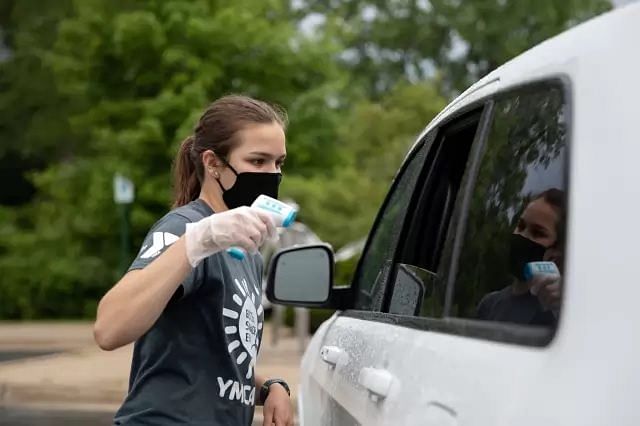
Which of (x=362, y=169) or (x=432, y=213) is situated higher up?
(x=362, y=169)

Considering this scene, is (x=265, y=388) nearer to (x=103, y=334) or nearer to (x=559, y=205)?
(x=103, y=334)

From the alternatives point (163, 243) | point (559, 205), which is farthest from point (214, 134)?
point (559, 205)

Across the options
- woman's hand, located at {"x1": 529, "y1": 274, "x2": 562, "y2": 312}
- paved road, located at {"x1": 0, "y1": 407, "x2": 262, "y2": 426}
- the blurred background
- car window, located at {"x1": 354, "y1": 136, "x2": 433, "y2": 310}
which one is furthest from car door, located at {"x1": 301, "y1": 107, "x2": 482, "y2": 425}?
the blurred background

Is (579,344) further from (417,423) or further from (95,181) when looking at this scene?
(95,181)

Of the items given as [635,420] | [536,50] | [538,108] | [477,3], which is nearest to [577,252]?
[635,420]

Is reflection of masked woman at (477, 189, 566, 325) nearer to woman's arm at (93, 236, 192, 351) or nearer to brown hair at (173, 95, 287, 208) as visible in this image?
woman's arm at (93, 236, 192, 351)

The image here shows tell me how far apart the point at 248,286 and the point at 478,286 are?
1083 mm

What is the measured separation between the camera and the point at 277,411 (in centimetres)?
362

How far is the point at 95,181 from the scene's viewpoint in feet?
85.4

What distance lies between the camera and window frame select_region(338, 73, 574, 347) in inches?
73.5

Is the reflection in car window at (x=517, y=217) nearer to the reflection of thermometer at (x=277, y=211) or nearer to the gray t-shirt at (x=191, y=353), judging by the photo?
the reflection of thermometer at (x=277, y=211)

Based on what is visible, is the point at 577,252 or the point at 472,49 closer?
the point at 577,252

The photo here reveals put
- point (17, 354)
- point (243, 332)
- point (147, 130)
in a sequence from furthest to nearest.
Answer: point (147, 130) < point (17, 354) < point (243, 332)

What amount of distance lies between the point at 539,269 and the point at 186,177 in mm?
1440
